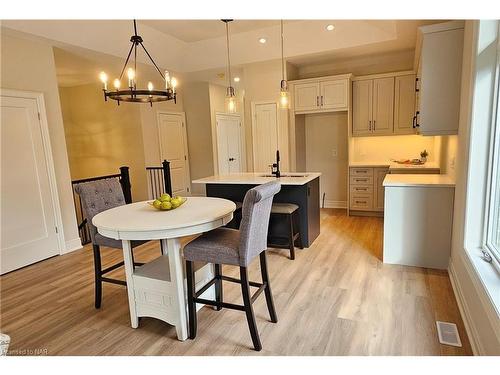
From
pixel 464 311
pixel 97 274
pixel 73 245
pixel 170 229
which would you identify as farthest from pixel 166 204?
pixel 73 245

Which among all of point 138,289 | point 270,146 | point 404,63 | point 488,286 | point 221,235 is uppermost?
point 404,63

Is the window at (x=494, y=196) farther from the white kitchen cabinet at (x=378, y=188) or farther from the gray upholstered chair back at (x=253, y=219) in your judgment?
the white kitchen cabinet at (x=378, y=188)

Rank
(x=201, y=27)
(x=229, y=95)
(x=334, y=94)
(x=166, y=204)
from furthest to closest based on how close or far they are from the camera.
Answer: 1. (x=334, y=94)
2. (x=201, y=27)
3. (x=229, y=95)
4. (x=166, y=204)

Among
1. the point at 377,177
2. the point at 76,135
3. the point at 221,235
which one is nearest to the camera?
the point at 221,235

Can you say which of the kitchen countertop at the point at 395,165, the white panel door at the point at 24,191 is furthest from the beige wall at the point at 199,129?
the white panel door at the point at 24,191

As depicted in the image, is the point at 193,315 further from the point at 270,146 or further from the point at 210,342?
the point at 270,146

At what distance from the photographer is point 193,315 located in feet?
7.07

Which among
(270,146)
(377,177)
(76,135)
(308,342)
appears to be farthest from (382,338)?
(76,135)

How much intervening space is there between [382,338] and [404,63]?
179 inches

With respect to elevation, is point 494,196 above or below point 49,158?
below

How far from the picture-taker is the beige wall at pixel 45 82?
138 inches

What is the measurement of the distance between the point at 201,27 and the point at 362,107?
2837 mm

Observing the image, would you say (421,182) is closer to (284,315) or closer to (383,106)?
(284,315)

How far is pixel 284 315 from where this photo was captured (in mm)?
2406
